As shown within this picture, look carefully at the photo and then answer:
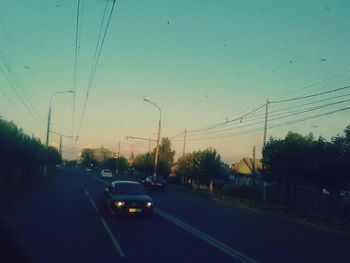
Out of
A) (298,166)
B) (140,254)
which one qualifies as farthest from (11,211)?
(298,166)

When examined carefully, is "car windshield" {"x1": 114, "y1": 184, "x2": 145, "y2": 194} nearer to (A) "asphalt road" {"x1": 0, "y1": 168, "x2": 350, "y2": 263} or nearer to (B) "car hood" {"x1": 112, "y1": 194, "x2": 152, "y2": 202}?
(B) "car hood" {"x1": 112, "y1": 194, "x2": 152, "y2": 202}

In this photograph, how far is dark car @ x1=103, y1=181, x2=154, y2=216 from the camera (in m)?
19.3

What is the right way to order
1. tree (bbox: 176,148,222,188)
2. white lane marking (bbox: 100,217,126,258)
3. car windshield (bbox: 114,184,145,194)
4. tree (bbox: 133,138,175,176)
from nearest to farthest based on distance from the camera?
white lane marking (bbox: 100,217,126,258), car windshield (bbox: 114,184,145,194), tree (bbox: 176,148,222,188), tree (bbox: 133,138,175,176)

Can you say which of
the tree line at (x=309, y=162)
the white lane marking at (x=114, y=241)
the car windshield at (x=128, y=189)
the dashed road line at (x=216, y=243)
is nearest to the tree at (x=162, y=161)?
the tree line at (x=309, y=162)

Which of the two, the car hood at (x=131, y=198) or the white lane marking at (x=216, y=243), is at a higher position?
the car hood at (x=131, y=198)

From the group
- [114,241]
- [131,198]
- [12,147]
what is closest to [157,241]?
[114,241]

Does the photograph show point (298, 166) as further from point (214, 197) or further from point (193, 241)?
point (193, 241)

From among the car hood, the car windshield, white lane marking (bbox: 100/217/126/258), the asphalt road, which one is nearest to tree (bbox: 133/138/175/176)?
the car windshield

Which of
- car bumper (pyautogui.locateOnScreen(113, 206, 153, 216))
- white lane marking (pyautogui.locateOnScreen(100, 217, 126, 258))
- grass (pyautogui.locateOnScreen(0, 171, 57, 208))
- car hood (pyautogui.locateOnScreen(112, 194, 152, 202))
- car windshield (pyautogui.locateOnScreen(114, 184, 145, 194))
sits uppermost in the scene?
car windshield (pyautogui.locateOnScreen(114, 184, 145, 194))

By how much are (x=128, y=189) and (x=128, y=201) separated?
1594mm

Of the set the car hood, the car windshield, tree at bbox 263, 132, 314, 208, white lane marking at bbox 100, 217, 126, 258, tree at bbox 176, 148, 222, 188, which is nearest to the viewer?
white lane marking at bbox 100, 217, 126, 258

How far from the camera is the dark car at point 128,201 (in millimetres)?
19266

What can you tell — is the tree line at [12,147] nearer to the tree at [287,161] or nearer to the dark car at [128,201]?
the dark car at [128,201]

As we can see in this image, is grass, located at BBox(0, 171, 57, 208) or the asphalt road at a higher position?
the asphalt road
